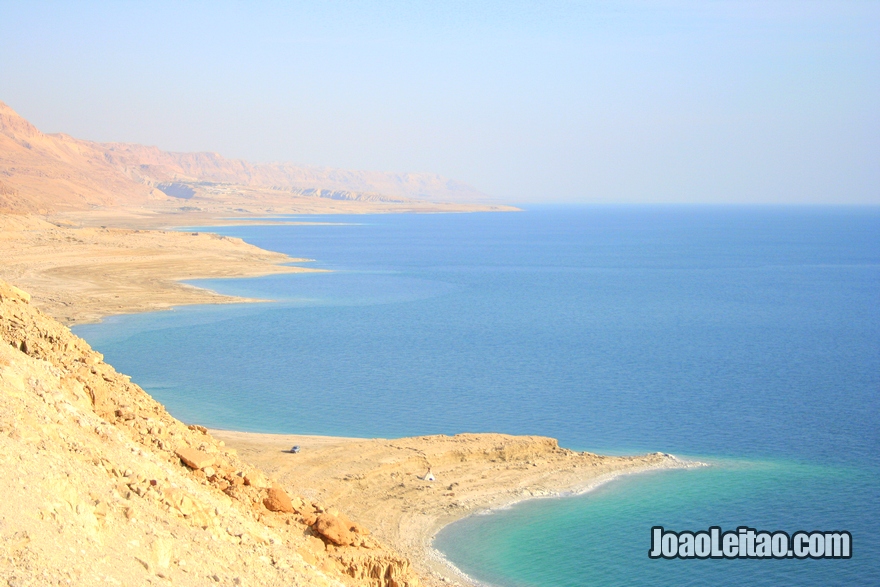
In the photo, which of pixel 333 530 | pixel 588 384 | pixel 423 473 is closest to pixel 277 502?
pixel 333 530

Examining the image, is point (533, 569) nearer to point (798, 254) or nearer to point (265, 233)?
point (798, 254)

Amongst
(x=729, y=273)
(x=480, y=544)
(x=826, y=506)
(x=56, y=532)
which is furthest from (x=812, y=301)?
(x=56, y=532)

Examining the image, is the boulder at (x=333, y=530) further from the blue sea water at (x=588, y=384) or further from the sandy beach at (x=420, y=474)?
the blue sea water at (x=588, y=384)

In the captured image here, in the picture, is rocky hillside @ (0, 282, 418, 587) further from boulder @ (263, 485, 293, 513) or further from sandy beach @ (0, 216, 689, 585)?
sandy beach @ (0, 216, 689, 585)

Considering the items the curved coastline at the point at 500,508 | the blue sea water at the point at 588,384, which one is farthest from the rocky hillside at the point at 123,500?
the blue sea water at the point at 588,384

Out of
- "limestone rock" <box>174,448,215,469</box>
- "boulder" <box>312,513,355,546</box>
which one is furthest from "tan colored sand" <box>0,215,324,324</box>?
"boulder" <box>312,513,355,546</box>

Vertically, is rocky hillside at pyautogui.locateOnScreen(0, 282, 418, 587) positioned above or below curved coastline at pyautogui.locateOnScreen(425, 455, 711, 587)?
above
